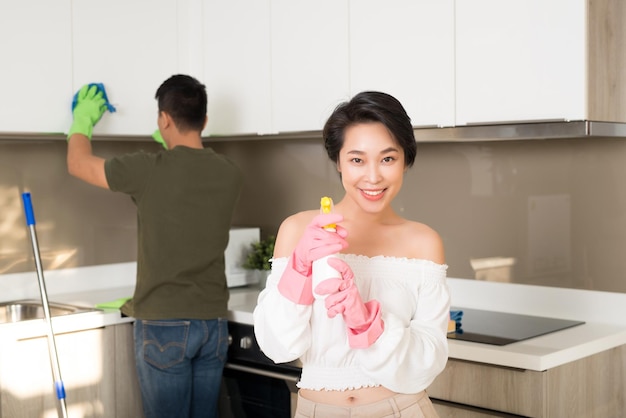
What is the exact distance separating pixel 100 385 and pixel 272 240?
95 centimetres

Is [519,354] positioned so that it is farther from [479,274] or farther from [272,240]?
[272,240]

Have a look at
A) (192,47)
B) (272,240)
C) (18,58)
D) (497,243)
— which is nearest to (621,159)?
(497,243)

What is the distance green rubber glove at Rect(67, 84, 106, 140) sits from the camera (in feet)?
9.91

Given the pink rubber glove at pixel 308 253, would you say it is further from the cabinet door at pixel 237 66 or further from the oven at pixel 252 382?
the cabinet door at pixel 237 66

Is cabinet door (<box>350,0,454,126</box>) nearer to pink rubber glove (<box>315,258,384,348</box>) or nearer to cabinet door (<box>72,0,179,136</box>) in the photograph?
cabinet door (<box>72,0,179,136</box>)

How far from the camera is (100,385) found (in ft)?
9.58

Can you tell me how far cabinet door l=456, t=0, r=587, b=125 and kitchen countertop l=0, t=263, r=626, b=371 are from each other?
66 cm

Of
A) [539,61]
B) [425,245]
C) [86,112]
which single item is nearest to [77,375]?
[86,112]

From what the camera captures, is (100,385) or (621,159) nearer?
(621,159)

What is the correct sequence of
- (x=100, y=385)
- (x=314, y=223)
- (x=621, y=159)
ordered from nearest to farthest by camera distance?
(x=314, y=223)
(x=621, y=159)
(x=100, y=385)

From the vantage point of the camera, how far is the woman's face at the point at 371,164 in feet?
5.53

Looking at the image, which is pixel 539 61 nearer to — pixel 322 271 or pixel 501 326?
pixel 501 326

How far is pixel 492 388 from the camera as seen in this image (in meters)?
2.35

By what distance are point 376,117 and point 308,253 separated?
331 millimetres
